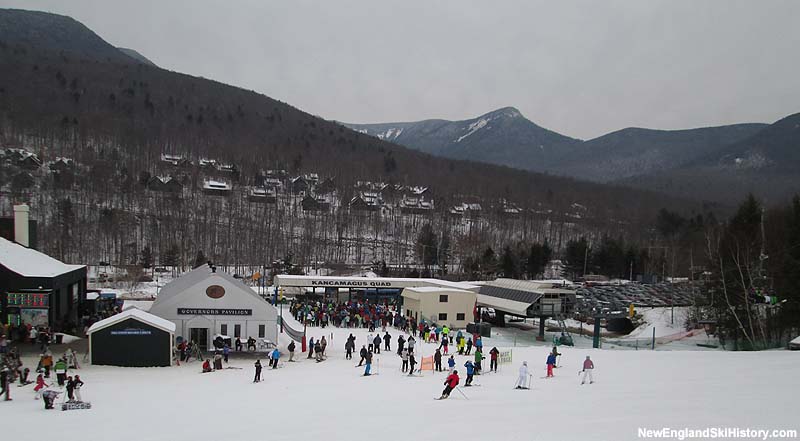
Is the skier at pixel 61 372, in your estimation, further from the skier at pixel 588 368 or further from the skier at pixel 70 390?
the skier at pixel 588 368

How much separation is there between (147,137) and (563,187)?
101 meters

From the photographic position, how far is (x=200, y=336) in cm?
2500

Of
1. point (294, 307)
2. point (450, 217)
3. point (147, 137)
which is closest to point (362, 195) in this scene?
point (450, 217)

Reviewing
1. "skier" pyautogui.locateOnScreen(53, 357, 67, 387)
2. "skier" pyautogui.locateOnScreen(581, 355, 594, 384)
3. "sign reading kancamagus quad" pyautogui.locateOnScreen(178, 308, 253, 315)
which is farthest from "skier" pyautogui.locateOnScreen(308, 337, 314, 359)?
"skier" pyautogui.locateOnScreen(581, 355, 594, 384)

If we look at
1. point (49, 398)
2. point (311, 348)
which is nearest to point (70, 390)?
point (49, 398)

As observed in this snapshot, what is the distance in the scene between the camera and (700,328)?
37969 mm

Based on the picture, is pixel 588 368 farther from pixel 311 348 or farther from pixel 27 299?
pixel 27 299

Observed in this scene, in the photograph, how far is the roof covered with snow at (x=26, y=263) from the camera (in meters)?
24.8

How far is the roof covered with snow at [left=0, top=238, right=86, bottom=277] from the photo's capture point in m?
24.8

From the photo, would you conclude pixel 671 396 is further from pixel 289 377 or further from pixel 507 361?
pixel 289 377
